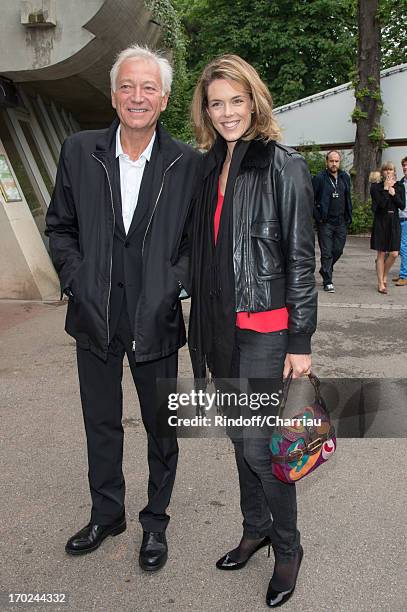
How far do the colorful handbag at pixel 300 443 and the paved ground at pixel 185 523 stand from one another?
61 cm

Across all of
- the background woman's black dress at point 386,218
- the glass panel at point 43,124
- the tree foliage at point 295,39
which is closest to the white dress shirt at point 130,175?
the background woman's black dress at point 386,218

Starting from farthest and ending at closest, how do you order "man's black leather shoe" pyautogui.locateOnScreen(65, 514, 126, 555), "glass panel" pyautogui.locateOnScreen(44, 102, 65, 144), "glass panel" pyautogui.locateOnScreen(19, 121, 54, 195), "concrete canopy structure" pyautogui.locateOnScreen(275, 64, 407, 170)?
1. "concrete canopy structure" pyautogui.locateOnScreen(275, 64, 407, 170)
2. "glass panel" pyautogui.locateOnScreen(44, 102, 65, 144)
3. "glass panel" pyautogui.locateOnScreen(19, 121, 54, 195)
4. "man's black leather shoe" pyautogui.locateOnScreen(65, 514, 126, 555)

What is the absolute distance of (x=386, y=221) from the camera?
8.95 meters

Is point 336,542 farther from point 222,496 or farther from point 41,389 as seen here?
point 41,389

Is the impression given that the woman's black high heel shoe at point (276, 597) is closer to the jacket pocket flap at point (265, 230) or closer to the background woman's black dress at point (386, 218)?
the jacket pocket flap at point (265, 230)

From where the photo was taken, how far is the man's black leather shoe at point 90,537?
9.39 feet

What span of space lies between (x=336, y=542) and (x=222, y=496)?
0.69 m

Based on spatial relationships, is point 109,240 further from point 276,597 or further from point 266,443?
point 276,597

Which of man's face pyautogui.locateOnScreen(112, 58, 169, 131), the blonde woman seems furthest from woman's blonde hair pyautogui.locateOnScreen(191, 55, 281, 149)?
man's face pyautogui.locateOnScreen(112, 58, 169, 131)

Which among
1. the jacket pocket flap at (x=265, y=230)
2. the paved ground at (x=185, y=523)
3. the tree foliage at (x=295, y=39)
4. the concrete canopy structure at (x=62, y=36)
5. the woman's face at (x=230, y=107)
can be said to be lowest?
the paved ground at (x=185, y=523)

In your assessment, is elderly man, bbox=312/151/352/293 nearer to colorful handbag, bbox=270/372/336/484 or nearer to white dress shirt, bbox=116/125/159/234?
white dress shirt, bbox=116/125/159/234

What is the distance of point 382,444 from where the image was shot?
4035 mm

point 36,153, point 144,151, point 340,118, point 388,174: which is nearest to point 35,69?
point 36,153

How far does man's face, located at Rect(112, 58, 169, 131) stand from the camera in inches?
101
